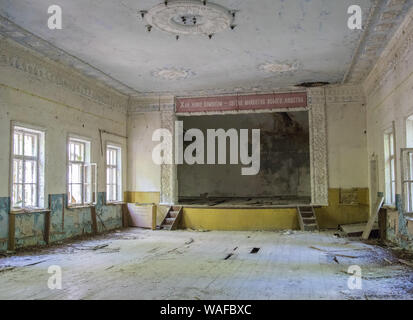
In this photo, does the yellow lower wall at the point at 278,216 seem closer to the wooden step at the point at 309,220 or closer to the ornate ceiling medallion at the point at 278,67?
the wooden step at the point at 309,220

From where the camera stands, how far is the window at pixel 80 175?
385 inches

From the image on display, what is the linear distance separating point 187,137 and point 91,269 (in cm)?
1143

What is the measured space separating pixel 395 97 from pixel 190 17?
174 inches

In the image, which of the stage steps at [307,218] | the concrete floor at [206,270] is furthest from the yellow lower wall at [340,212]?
the concrete floor at [206,270]

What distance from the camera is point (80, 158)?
10.2 m

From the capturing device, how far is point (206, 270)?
6.03 meters

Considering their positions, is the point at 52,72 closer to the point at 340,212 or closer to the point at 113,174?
the point at 113,174

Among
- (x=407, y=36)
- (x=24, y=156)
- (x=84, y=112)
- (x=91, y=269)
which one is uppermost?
(x=407, y=36)

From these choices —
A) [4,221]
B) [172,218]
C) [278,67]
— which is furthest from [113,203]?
[278,67]

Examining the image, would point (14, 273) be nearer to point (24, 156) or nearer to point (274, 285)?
point (24, 156)

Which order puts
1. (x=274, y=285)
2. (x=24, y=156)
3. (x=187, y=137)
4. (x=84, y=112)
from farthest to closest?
(x=187, y=137), (x=84, y=112), (x=24, y=156), (x=274, y=285)

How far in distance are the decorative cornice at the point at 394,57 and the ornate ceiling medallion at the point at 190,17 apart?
3.02 metres
